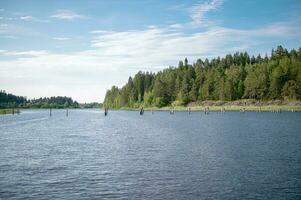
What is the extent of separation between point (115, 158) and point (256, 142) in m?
26.9

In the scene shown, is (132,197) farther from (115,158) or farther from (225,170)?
(115,158)

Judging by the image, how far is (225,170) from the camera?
3928 centimetres

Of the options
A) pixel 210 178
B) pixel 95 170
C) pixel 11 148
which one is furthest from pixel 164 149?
pixel 11 148

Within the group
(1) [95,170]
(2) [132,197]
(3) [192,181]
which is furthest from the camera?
(1) [95,170]

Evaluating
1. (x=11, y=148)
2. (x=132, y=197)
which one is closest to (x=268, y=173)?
(x=132, y=197)

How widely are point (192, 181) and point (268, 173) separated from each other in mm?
8727

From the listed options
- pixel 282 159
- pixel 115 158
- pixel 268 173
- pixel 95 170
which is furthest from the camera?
pixel 115 158

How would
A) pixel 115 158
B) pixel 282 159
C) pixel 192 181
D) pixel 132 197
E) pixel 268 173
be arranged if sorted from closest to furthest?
pixel 132 197
pixel 192 181
pixel 268 173
pixel 282 159
pixel 115 158

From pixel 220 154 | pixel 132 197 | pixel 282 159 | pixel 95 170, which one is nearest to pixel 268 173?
pixel 282 159

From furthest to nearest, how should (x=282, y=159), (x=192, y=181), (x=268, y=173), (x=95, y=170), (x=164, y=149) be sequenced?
(x=164, y=149)
(x=282, y=159)
(x=95, y=170)
(x=268, y=173)
(x=192, y=181)

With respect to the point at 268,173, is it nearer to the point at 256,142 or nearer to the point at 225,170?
the point at 225,170

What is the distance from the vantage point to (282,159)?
1775 inches

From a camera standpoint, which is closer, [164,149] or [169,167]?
[169,167]

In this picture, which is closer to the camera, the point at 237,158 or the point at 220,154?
the point at 237,158
